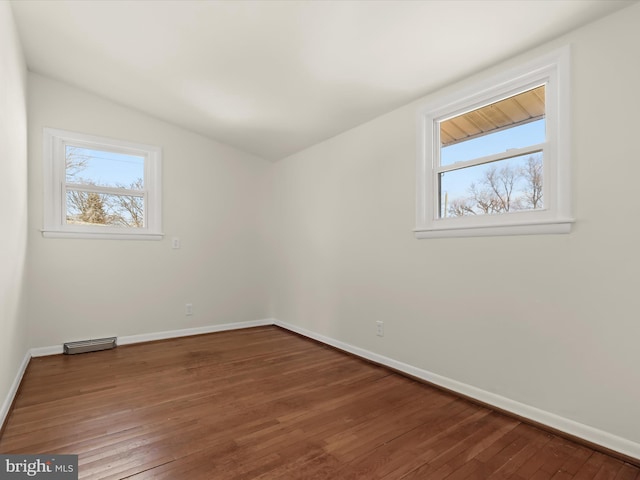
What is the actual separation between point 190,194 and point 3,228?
221cm

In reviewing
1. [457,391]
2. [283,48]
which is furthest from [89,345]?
[457,391]

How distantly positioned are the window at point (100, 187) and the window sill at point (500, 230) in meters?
2.98

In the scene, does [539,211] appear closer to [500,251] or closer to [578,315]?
[500,251]

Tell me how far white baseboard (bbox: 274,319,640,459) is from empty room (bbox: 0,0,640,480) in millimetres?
11

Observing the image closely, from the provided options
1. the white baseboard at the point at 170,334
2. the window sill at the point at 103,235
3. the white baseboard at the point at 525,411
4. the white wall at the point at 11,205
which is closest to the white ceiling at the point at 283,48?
the white wall at the point at 11,205

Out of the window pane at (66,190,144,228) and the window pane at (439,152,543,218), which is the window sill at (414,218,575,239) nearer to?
the window pane at (439,152,543,218)

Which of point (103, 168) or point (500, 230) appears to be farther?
point (103, 168)

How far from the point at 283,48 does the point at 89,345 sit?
328cm

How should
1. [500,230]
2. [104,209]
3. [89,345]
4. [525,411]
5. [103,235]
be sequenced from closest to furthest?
[525,411] < [500,230] < [89,345] < [103,235] < [104,209]

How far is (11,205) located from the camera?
2.21m

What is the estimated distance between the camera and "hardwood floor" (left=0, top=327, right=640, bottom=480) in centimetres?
157

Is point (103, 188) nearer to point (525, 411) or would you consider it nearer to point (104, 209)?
point (104, 209)

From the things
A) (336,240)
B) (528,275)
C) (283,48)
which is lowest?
(528,275)

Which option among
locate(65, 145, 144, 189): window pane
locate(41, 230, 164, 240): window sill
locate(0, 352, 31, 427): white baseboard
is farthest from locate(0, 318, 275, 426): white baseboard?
locate(65, 145, 144, 189): window pane
